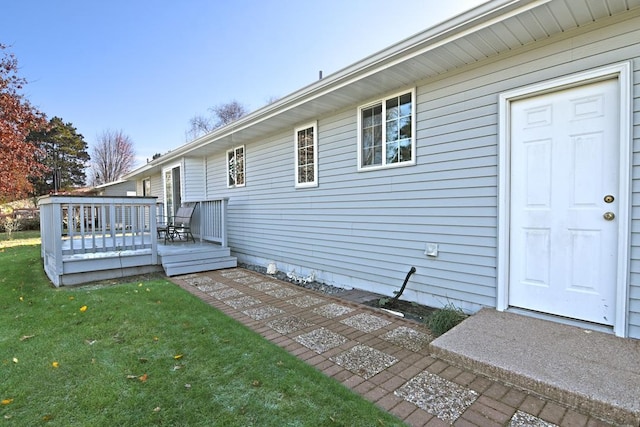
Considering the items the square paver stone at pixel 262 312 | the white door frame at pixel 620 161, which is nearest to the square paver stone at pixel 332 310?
the square paver stone at pixel 262 312

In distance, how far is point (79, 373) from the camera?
2303mm

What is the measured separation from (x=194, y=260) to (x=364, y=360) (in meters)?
4.52

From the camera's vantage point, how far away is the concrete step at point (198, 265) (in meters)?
5.73

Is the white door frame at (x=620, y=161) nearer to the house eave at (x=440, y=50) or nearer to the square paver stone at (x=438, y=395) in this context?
the house eave at (x=440, y=50)

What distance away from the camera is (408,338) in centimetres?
297

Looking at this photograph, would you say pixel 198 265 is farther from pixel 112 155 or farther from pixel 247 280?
pixel 112 155

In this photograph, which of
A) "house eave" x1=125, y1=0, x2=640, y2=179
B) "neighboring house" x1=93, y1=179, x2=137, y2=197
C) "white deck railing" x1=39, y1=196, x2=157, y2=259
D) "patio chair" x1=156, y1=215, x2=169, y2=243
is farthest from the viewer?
"neighboring house" x1=93, y1=179, x2=137, y2=197

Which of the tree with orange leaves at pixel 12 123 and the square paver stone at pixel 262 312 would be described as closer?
the square paver stone at pixel 262 312

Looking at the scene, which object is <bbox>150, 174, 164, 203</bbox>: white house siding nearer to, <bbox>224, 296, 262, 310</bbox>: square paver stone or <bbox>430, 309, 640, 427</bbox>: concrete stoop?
<bbox>224, 296, 262, 310</bbox>: square paver stone

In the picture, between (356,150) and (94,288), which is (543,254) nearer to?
(356,150)

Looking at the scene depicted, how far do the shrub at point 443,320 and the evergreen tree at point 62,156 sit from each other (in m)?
32.4

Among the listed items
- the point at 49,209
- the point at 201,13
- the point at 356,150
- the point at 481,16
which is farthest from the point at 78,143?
the point at 481,16

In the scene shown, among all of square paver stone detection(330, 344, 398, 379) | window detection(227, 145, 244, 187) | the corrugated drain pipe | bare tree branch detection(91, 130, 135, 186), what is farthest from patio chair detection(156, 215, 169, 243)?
bare tree branch detection(91, 130, 135, 186)

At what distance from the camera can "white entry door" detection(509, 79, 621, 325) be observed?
2586mm
